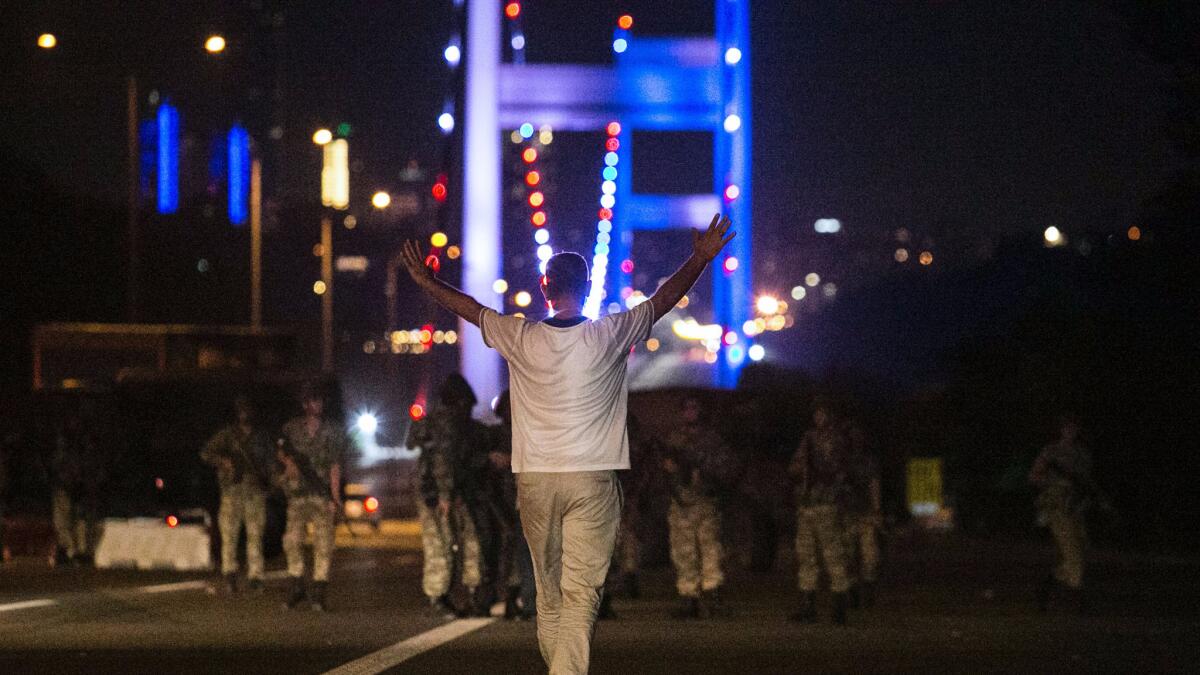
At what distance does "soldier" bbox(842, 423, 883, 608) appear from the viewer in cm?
1476

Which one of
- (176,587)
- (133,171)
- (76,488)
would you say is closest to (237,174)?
(133,171)

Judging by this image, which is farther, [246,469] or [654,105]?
[654,105]

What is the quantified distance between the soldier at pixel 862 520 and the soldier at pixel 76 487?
29.8 ft

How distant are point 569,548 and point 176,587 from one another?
11.3 meters

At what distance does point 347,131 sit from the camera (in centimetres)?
3728

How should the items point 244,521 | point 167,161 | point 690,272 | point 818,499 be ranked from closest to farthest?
point 690,272 → point 818,499 → point 244,521 → point 167,161

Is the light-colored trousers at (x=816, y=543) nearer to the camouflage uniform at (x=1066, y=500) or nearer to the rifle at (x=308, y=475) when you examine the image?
the camouflage uniform at (x=1066, y=500)

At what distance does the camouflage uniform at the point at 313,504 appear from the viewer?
15.0 m

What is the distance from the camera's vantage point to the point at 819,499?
47.3 feet

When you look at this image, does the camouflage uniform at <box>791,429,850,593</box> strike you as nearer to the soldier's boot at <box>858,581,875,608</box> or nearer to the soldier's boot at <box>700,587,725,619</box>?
the soldier's boot at <box>700,587,725,619</box>

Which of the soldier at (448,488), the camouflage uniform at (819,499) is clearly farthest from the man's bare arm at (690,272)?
the soldier at (448,488)

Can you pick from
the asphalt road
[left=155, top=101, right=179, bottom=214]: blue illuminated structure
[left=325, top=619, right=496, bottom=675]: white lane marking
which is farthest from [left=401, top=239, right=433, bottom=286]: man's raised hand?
[left=155, top=101, right=179, bottom=214]: blue illuminated structure

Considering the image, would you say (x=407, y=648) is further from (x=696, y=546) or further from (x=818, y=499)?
(x=818, y=499)

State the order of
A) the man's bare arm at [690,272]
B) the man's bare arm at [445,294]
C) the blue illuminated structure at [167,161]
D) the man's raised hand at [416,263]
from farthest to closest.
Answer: the blue illuminated structure at [167,161] → the man's raised hand at [416,263] → the man's bare arm at [445,294] → the man's bare arm at [690,272]
